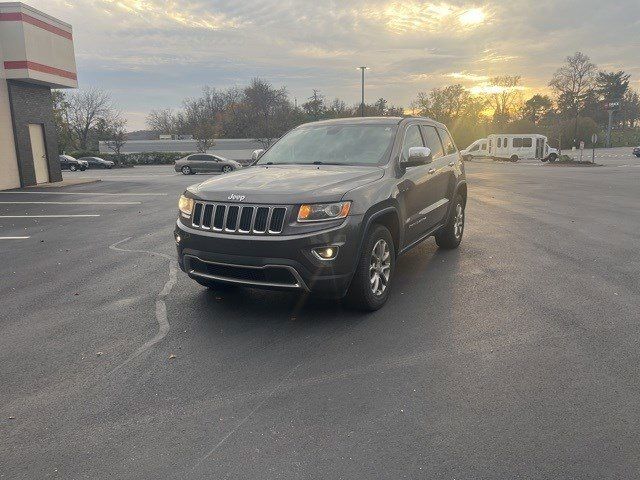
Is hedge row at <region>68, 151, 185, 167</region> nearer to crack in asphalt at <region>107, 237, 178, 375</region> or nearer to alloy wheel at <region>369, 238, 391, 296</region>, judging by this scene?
crack in asphalt at <region>107, 237, 178, 375</region>

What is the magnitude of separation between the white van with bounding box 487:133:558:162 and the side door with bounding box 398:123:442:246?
1660 inches

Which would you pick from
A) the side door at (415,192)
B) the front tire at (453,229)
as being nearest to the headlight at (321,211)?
the side door at (415,192)

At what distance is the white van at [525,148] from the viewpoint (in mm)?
44250

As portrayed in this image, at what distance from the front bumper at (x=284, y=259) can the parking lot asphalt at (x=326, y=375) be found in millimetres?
445

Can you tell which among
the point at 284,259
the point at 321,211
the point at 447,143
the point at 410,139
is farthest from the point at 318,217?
the point at 447,143

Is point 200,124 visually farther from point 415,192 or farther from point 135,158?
point 415,192

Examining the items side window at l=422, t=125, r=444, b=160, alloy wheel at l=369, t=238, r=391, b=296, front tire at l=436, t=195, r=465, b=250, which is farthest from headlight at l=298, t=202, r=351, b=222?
front tire at l=436, t=195, r=465, b=250

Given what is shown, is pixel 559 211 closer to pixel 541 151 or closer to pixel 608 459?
pixel 608 459

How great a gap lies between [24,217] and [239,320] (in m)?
9.96

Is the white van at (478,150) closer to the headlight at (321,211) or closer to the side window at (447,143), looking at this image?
the side window at (447,143)

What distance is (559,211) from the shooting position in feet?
38.6

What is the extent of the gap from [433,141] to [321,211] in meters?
3.16

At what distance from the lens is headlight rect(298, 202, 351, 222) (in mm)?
4281

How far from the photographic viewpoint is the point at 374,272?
4.87m
